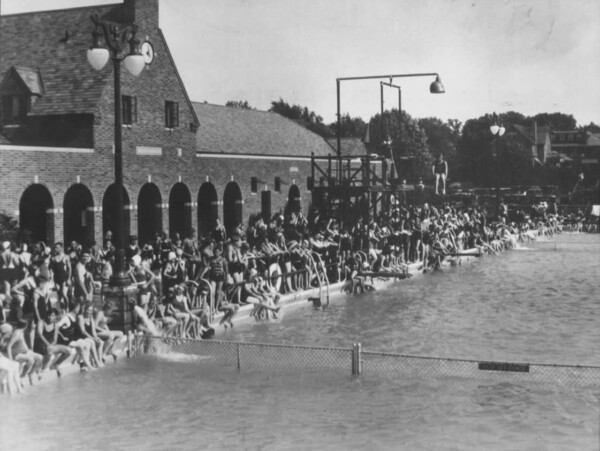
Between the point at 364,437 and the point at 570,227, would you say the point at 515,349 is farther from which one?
the point at 570,227

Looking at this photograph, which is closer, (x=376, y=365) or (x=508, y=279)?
(x=376, y=365)

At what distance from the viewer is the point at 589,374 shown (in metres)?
12.9

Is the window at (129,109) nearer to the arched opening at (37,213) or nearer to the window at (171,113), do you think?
the window at (171,113)

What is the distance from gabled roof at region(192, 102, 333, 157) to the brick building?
178 centimetres

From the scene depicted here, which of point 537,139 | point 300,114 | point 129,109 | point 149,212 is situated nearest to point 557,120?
point 537,139

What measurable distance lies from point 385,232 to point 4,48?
55.0 feet

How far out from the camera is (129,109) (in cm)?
3170

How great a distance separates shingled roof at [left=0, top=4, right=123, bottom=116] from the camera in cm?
3064

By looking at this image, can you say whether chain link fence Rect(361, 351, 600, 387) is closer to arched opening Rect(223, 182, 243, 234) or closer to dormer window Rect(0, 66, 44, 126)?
dormer window Rect(0, 66, 44, 126)

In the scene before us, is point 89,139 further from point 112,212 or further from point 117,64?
point 117,64

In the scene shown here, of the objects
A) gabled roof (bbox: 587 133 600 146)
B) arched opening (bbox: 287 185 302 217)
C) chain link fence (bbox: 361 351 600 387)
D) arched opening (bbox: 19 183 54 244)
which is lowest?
chain link fence (bbox: 361 351 600 387)

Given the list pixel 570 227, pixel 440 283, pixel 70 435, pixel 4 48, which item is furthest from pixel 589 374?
pixel 570 227

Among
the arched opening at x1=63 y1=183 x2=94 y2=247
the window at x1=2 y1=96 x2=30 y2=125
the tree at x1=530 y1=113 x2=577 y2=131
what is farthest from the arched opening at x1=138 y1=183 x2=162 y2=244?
the tree at x1=530 y1=113 x2=577 y2=131

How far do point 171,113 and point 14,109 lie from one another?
6.42m
